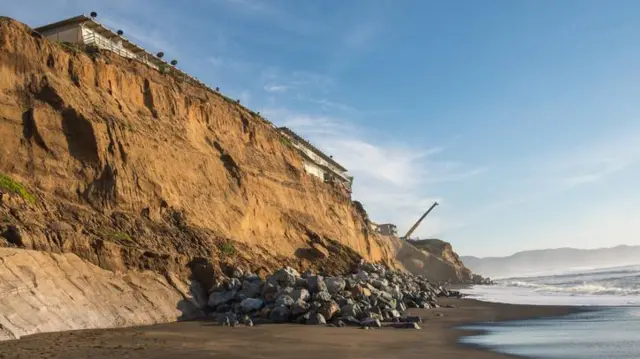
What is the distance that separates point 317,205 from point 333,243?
263 inches

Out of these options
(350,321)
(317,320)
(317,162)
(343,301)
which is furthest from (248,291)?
(317,162)

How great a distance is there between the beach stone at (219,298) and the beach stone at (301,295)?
2091mm

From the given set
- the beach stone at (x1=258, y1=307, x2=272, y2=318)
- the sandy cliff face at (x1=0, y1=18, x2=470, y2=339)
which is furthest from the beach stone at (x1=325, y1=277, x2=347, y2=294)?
the sandy cliff face at (x1=0, y1=18, x2=470, y2=339)

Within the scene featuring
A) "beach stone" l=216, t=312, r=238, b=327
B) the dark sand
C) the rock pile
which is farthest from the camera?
the rock pile

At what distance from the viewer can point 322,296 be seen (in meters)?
17.5

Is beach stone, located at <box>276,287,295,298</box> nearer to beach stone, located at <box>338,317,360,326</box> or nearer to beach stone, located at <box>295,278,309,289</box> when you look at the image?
beach stone, located at <box>295,278,309,289</box>

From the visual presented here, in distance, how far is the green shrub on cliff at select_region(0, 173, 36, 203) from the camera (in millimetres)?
15273

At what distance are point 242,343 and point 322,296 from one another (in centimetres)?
622

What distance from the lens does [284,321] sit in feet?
53.2

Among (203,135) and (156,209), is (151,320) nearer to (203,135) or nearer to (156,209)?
(156,209)

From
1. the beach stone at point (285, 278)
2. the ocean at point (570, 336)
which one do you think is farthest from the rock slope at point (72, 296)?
the ocean at point (570, 336)

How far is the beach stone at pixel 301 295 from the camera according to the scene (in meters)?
17.2

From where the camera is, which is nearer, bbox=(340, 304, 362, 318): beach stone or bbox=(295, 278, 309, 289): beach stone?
bbox=(340, 304, 362, 318): beach stone

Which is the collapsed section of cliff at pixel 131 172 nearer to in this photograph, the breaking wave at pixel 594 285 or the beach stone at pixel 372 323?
the beach stone at pixel 372 323
